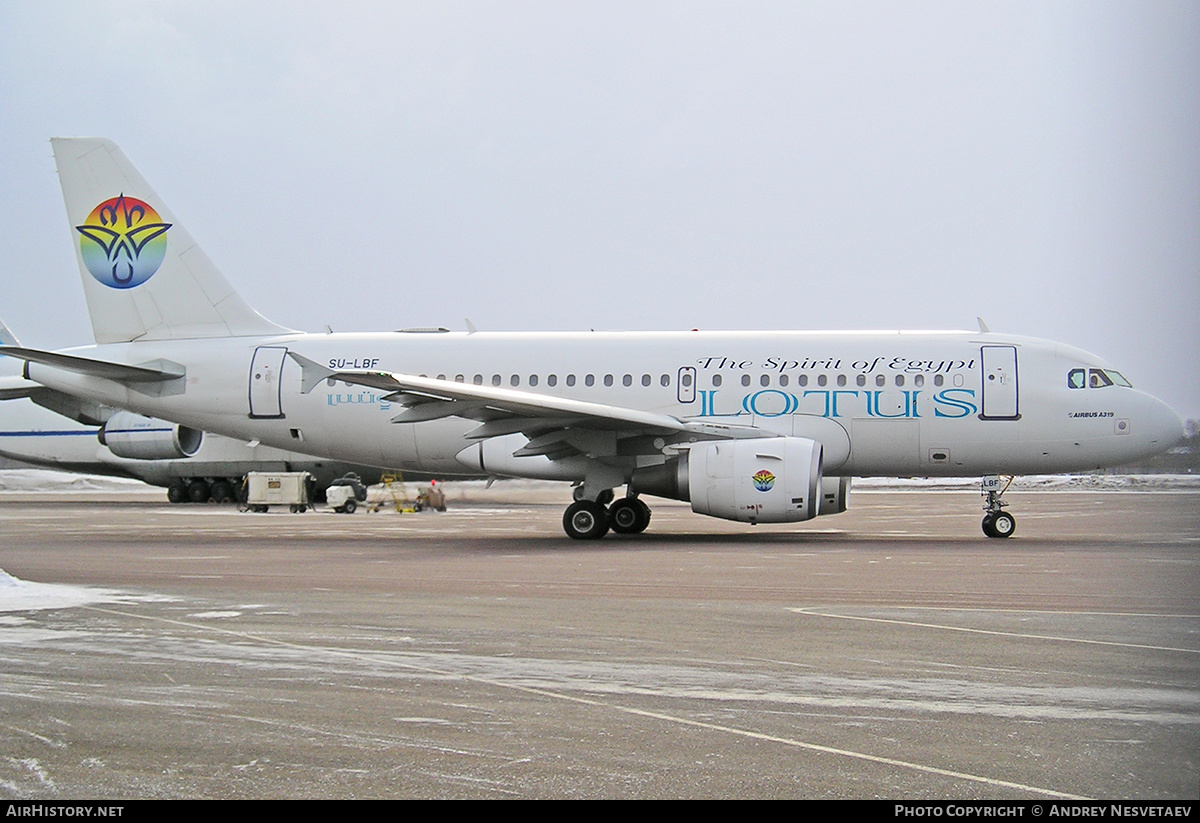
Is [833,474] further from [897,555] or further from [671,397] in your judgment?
[897,555]

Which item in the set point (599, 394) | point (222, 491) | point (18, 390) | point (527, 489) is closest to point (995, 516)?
point (599, 394)

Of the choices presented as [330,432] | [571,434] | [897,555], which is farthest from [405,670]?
[330,432]

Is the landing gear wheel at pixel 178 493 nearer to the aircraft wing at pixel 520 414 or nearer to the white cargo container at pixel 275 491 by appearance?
the white cargo container at pixel 275 491

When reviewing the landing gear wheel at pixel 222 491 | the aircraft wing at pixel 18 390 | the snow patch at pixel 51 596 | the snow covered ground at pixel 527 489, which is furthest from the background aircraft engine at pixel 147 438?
the snow patch at pixel 51 596

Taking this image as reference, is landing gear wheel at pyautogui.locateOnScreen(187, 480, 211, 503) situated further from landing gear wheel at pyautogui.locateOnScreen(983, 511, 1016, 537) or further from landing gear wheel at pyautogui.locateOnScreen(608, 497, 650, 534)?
landing gear wheel at pyautogui.locateOnScreen(983, 511, 1016, 537)

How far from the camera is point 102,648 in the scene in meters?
7.68

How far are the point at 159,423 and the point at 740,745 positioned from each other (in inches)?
1330

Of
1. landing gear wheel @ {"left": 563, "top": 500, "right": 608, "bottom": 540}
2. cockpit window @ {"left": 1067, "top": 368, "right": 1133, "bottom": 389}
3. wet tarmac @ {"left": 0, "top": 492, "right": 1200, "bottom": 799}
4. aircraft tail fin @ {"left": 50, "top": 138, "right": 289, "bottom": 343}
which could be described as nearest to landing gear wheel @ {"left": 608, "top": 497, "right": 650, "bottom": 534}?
landing gear wheel @ {"left": 563, "top": 500, "right": 608, "bottom": 540}

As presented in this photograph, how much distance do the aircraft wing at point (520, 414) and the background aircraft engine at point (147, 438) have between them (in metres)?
20.0

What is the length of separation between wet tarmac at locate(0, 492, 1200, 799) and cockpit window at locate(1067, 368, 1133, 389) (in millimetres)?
5230

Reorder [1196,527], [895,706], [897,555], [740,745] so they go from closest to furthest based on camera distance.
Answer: [740,745]
[895,706]
[897,555]
[1196,527]

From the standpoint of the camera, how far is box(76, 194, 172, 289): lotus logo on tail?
22.2m

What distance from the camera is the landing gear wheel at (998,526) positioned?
19219 mm

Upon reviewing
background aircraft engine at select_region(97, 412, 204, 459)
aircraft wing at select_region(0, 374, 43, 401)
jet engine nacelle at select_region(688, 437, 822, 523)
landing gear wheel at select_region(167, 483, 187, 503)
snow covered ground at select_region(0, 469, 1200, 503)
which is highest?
aircraft wing at select_region(0, 374, 43, 401)
